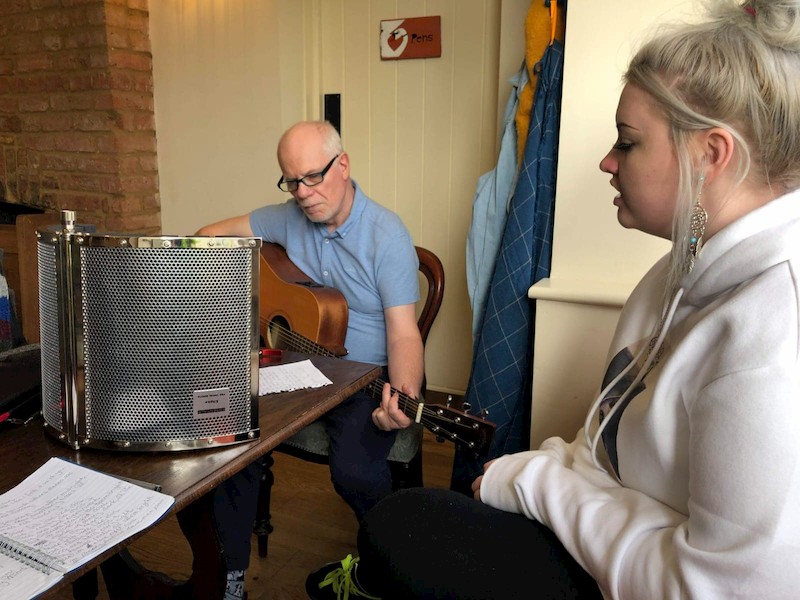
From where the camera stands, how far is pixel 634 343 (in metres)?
1.10

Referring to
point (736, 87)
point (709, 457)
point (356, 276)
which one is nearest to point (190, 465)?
point (709, 457)

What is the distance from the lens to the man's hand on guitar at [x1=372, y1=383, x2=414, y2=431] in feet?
4.75

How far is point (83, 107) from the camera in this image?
2904 mm

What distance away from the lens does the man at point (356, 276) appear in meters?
1.53

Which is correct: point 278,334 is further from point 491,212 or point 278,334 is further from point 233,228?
point 491,212

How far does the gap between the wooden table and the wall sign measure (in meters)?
1.53

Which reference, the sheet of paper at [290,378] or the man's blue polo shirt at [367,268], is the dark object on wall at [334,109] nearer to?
the man's blue polo shirt at [367,268]

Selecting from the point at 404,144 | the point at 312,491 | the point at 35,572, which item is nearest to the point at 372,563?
the point at 35,572

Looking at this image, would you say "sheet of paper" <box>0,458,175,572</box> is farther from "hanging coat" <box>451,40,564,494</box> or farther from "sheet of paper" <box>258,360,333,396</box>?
"hanging coat" <box>451,40,564,494</box>

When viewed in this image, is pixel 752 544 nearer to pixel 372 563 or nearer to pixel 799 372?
pixel 799 372

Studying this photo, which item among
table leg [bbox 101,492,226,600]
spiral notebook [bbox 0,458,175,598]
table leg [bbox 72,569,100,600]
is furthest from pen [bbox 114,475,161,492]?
table leg [bbox 72,569,100,600]

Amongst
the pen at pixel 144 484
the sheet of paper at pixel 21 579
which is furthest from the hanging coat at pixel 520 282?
the sheet of paper at pixel 21 579

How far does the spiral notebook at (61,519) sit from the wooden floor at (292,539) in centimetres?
Answer: 101

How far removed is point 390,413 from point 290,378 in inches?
13.1
